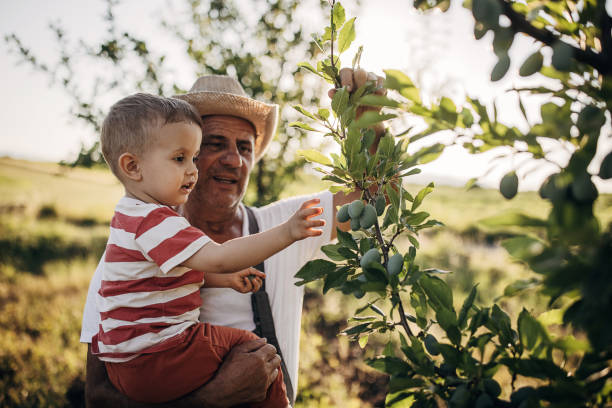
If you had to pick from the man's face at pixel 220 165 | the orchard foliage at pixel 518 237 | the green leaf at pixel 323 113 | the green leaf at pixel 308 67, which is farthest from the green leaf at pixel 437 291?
the man's face at pixel 220 165

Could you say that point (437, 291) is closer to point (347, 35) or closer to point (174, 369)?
point (347, 35)

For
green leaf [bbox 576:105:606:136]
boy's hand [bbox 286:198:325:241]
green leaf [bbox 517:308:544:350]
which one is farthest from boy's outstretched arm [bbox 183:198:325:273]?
green leaf [bbox 576:105:606:136]

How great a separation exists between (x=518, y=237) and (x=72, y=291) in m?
6.67

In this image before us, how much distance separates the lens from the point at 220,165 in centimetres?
205

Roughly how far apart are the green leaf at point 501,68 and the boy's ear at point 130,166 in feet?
3.86

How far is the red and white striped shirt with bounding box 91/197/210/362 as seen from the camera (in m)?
1.25

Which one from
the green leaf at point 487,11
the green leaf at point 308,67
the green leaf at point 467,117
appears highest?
the green leaf at point 308,67

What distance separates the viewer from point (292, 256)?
2.24m

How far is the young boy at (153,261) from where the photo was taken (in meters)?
1.26

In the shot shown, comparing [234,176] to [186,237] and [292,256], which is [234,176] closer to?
[292,256]

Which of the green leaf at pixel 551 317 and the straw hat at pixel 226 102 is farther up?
the straw hat at pixel 226 102

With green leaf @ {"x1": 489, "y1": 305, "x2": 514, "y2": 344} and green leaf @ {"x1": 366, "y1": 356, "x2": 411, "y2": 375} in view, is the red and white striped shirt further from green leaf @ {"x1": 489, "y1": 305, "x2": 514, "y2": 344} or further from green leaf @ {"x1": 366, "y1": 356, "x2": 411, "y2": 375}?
green leaf @ {"x1": 489, "y1": 305, "x2": 514, "y2": 344}

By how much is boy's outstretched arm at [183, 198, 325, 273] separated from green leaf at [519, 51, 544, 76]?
0.62m

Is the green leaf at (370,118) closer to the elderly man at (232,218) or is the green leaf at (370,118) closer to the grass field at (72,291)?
the grass field at (72,291)
